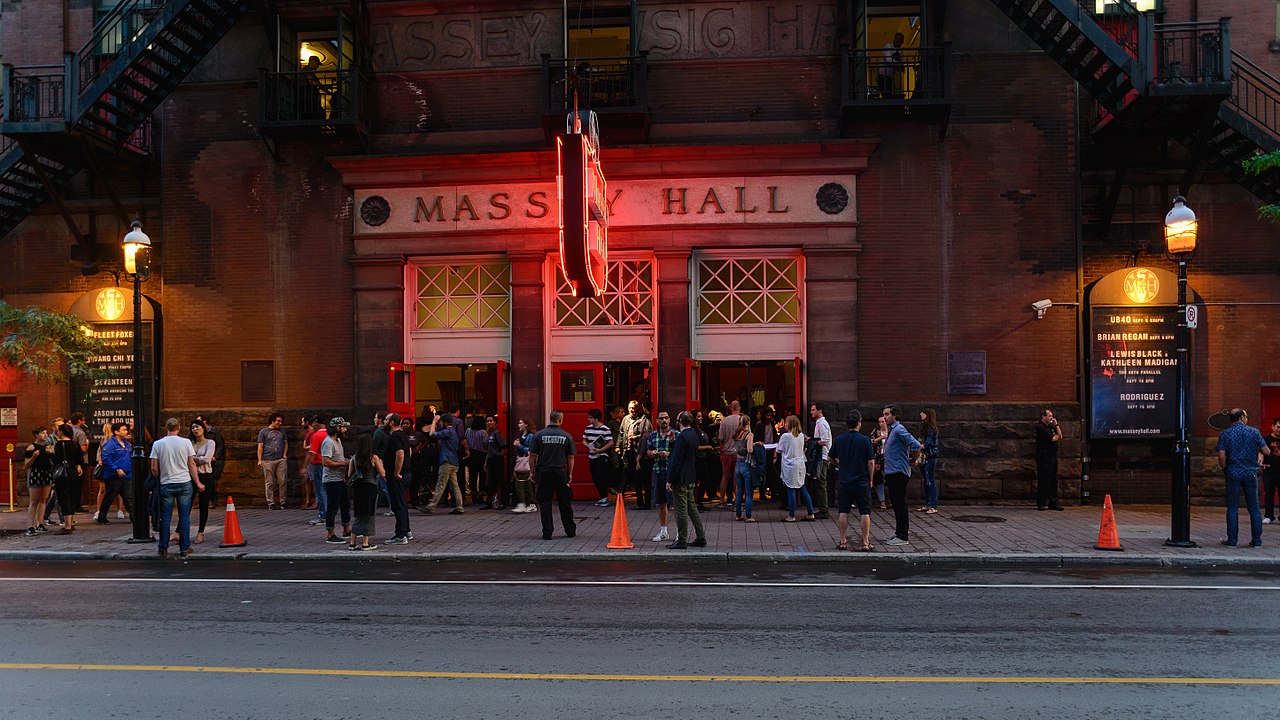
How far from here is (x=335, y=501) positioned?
13523mm

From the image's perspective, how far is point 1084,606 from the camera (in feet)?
29.5

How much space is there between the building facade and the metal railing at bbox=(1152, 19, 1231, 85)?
0.16 m

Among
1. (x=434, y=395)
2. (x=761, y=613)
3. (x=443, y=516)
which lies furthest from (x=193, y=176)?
(x=761, y=613)

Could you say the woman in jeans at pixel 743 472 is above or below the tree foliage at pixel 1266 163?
below

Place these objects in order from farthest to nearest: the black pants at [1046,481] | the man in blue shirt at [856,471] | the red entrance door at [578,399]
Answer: the red entrance door at [578,399] → the black pants at [1046,481] → the man in blue shirt at [856,471]

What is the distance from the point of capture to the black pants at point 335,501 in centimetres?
1345

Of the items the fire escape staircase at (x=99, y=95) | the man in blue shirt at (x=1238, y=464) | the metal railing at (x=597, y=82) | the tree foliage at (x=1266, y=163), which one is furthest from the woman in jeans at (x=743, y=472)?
the fire escape staircase at (x=99, y=95)

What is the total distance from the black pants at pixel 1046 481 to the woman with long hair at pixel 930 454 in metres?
1.76

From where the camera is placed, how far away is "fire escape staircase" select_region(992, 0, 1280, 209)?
601 inches

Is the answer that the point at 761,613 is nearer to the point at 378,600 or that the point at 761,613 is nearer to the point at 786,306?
the point at 378,600

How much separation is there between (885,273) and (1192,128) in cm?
565

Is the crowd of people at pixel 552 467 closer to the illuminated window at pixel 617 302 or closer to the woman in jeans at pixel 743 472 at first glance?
the woman in jeans at pixel 743 472

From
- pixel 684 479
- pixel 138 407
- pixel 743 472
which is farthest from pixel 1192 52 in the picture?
pixel 138 407

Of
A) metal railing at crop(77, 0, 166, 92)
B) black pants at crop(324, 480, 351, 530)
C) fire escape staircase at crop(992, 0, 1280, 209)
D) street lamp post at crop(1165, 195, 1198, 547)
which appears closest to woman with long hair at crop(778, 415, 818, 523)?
street lamp post at crop(1165, 195, 1198, 547)
